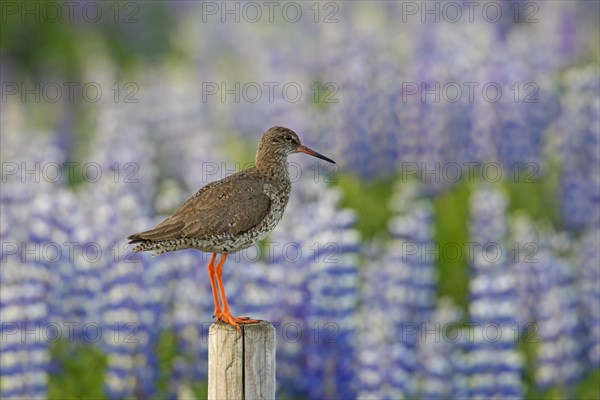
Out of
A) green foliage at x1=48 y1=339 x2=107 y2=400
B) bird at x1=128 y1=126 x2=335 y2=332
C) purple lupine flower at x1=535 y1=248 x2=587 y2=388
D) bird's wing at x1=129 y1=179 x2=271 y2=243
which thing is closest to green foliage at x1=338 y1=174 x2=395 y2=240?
purple lupine flower at x1=535 y1=248 x2=587 y2=388

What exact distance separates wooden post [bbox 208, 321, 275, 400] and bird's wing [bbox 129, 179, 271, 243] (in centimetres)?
42

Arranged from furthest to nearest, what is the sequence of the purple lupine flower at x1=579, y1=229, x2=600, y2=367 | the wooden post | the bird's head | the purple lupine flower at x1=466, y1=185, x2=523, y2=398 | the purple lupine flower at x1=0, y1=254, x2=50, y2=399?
the purple lupine flower at x1=579, y1=229, x2=600, y2=367, the purple lupine flower at x1=466, y1=185, x2=523, y2=398, the purple lupine flower at x1=0, y1=254, x2=50, y2=399, the bird's head, the wooden post

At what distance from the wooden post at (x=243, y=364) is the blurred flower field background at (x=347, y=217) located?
2.54m

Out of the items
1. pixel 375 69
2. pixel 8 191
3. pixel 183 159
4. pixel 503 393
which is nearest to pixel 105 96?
pixel 183 159

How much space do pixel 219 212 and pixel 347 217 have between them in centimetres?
336

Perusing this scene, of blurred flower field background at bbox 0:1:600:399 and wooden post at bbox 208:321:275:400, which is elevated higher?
blurred flower field background at bbox 0:1:600:399

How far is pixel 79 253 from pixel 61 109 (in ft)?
32.5

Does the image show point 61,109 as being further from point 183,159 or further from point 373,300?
point 373,300

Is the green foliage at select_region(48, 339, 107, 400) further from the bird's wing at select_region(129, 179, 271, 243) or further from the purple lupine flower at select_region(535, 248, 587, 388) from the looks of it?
the bird's wing at select_region(129, 179, 271, 243)

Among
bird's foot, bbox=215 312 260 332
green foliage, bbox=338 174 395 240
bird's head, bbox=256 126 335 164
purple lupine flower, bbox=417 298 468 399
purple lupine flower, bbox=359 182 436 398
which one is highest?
green foliage, bbox=338 174 395 240

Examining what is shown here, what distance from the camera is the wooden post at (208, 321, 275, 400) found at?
14.5ft

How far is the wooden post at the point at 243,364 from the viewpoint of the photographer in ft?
14.5

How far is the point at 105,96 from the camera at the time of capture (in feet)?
50.4

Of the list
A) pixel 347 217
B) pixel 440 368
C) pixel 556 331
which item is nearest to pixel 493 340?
pixel 440 368
